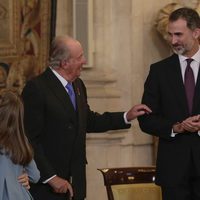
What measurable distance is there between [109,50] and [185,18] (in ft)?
9.65

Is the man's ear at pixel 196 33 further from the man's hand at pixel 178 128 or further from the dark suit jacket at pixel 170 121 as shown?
the man's hand at pixel 178 128

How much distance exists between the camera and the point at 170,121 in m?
4.67

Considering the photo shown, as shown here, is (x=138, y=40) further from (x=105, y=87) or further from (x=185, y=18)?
A: (x=185, y=18)

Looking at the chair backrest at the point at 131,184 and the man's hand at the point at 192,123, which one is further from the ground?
the man's hand at the point at 192,123

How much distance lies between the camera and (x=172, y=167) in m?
4.71

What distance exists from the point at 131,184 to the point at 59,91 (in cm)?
80

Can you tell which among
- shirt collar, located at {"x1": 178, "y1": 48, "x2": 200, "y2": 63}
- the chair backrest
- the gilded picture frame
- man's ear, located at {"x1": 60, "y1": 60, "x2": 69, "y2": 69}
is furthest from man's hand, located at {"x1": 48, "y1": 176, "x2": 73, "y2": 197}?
the gilded picture frame

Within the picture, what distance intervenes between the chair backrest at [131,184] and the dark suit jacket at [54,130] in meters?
0.28

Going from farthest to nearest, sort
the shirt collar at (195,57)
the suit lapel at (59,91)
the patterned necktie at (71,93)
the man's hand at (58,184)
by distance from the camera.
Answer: the patterned necktie at (71,93) < the suit lapel at (59,91) < the man's hand at (58,184) < the shirt collar at (195,57)

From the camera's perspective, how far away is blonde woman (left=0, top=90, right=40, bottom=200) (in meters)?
4.26

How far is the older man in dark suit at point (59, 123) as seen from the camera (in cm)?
490

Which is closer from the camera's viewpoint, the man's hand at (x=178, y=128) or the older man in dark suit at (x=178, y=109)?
the man's hand at (x=178, y=128)

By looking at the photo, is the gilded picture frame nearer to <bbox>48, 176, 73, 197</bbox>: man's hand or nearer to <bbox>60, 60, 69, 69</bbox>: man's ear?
<bbox>60, 60, 69, 69</bbox>: man's ear

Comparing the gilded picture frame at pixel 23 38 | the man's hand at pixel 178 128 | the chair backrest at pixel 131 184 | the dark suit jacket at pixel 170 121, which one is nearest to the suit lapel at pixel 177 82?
the dark suit jacket at pixel 170 121
